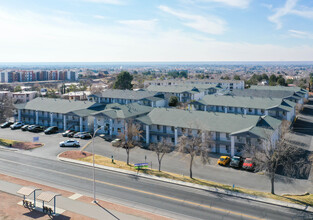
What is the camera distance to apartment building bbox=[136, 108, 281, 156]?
161ft

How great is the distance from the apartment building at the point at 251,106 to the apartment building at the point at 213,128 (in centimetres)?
1775

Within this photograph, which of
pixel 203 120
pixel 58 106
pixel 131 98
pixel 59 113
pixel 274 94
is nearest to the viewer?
pixel 203 120

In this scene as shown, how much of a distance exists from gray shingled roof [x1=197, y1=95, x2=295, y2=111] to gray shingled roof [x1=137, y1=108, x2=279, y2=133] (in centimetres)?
1879

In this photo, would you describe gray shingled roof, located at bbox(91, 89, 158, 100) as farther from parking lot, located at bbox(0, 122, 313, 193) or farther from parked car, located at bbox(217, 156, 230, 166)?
parked car, located at bbox(217, 156, 230, 166)

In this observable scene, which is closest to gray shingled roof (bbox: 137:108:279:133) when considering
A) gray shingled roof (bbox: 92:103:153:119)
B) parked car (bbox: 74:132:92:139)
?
gray shingled roof (bbox: 92:103:153:119)

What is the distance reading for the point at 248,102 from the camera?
260 ft

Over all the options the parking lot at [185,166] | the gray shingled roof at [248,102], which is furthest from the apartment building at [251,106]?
the parking lot at [185,166]

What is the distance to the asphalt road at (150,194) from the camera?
2931 cm

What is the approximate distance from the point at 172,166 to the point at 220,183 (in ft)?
31.4

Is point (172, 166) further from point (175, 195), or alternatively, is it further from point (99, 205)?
point (99, 205)

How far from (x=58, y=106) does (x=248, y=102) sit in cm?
5489

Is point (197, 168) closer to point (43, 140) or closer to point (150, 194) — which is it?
point (150, 194)

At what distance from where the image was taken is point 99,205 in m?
30.5

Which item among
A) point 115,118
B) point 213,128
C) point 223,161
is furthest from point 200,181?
point 115,118
